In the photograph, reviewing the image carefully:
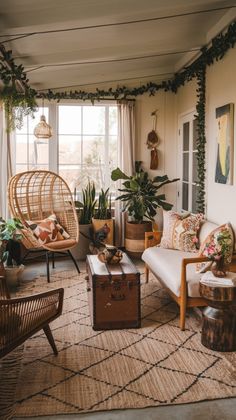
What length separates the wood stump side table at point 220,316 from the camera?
9.87ft

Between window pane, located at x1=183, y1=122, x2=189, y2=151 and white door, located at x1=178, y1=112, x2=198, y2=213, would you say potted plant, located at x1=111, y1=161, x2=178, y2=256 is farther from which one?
window pane, located at x1=183, y1=122, x2=189, y2=151

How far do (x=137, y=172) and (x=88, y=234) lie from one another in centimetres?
125

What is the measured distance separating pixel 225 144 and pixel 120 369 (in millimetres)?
2467

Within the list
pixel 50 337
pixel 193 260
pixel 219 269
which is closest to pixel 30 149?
pixel 193 260

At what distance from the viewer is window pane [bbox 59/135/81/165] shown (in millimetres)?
6465

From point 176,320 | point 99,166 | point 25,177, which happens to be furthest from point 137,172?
point 176,320

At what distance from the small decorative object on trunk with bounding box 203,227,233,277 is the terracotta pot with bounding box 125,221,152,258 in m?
2.22

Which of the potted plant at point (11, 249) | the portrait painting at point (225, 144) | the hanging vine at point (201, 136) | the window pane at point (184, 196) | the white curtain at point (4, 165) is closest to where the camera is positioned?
the portrait painting at point (225, 144)

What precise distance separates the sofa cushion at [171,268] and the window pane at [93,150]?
2.37 metres

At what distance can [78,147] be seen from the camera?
21.3ft

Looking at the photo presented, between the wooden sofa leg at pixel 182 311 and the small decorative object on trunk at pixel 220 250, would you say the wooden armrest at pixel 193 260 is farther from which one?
the wooden sofa leg at pixel 182 311

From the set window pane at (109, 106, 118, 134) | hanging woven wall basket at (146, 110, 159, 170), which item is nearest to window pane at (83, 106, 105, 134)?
window pane at (109, 106, 118, 134)

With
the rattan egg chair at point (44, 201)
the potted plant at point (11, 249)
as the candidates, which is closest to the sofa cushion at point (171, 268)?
the rattan egg chair at point (44, 201)

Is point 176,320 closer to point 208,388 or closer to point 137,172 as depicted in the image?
point 208,388
